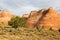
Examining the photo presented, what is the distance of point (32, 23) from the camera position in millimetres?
107750

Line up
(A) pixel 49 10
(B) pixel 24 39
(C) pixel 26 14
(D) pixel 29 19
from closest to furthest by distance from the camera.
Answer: (B) pixel 24 39
(A) pixel 49 10
(D) pixel 29 19
(C) pixel 26 14

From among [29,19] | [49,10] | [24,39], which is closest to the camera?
Answer: [24,39]

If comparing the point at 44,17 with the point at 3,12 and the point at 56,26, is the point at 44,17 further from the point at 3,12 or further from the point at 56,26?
the point at 3,12

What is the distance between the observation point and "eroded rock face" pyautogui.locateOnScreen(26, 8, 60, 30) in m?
100

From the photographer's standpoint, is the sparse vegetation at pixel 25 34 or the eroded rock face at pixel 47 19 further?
the eroded rock face at pixel 47 19

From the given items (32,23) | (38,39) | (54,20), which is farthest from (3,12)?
(38,39)

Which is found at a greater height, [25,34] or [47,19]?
[25,34]

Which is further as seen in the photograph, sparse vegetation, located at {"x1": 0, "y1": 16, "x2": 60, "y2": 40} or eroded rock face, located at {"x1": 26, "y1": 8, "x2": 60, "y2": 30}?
eroded rock face, located at {"x1": 26, "y1": 8, "x2": 60, "y2": 30}

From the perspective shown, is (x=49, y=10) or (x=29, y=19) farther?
(x=29, y=19)

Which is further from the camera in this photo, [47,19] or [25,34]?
[47,19]

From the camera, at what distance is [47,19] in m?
103

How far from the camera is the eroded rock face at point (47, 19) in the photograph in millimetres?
100044

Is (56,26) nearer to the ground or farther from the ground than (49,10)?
nearer to the ground

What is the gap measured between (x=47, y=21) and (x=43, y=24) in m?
3.47
